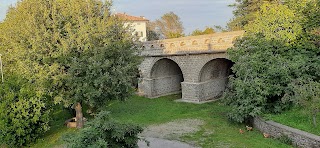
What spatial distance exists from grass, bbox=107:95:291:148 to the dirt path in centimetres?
50

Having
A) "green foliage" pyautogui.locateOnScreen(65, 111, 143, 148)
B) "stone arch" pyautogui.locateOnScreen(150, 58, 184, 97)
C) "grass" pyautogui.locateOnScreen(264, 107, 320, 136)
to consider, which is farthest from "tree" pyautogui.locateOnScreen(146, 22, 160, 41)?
"green foliage" pyautogui.locateOnScreen(65, 111, 143, 148)

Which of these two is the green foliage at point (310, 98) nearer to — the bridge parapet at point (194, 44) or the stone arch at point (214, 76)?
the bridge parapet at point (194, 44)

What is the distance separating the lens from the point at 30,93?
534 inches

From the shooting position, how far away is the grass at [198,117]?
11.6 m

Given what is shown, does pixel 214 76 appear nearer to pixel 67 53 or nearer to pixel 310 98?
pixel 310 98

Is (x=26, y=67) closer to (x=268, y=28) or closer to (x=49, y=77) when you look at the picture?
(x=49, y=77)

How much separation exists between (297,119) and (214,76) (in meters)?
11.1

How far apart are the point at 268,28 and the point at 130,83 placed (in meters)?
7.55

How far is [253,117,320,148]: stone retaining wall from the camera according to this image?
396 inches

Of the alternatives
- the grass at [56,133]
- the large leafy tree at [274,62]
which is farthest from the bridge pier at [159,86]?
the large leafy tree at [274,62]

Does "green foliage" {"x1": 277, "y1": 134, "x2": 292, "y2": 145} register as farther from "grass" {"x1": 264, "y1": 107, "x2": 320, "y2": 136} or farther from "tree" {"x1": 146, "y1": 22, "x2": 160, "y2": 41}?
"tree" {"x1": 146, "y1": 22, "x2": 160, "y2": 41}

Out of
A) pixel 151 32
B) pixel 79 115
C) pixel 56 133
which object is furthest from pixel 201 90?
pixel 151 32

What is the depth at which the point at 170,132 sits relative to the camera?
1371 centimetres

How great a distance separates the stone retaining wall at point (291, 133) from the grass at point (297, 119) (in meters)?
0.29
